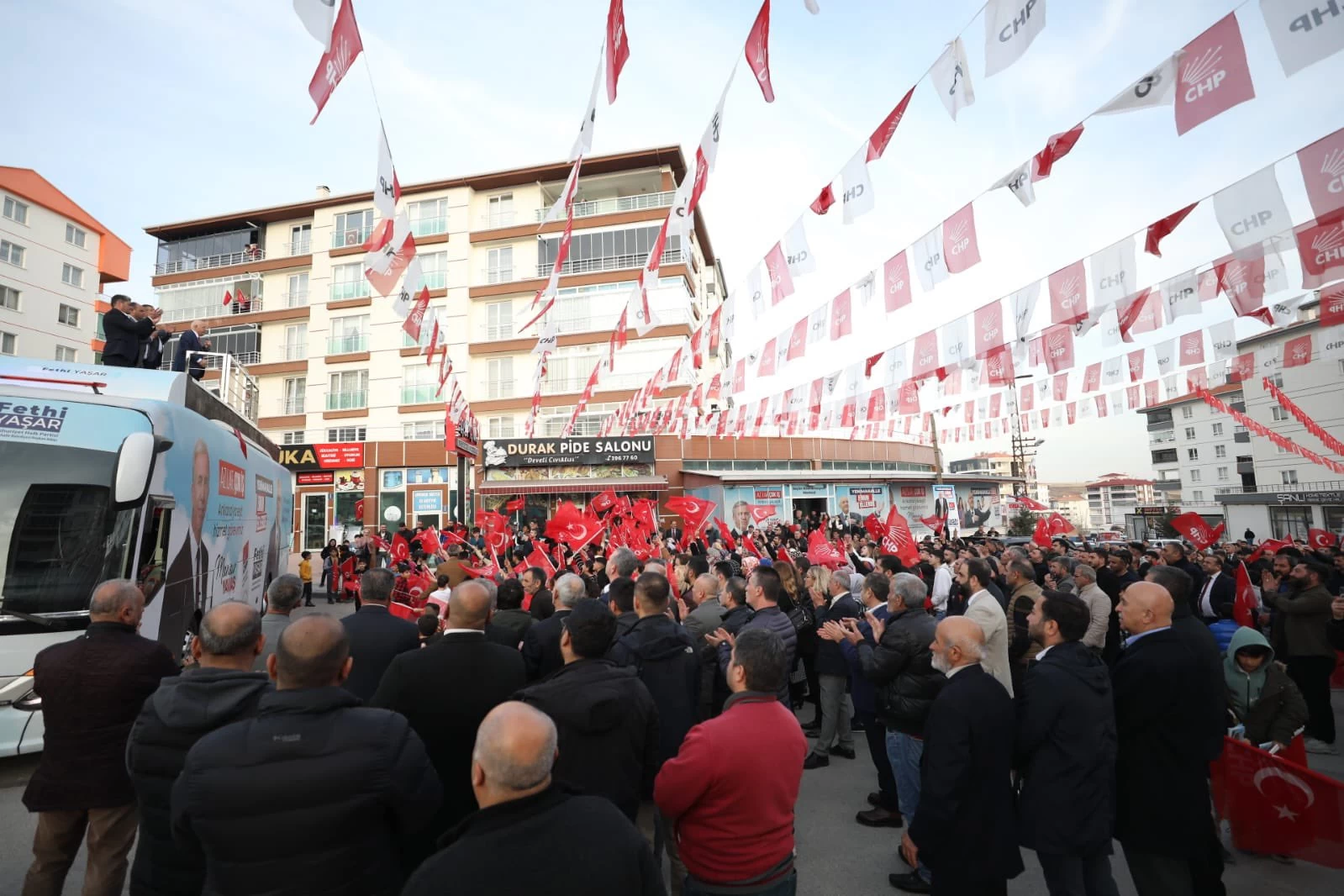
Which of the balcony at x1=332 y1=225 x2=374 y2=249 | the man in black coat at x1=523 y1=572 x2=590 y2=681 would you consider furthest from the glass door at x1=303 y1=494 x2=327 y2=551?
the man in black coat at x1=523 y1=572 x2=590 y2=681

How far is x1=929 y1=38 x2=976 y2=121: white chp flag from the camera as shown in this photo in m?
5.78

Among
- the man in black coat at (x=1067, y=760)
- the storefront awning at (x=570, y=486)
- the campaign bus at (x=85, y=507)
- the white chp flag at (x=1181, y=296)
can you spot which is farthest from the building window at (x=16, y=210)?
the white chp flag at (x=1181, y=296)

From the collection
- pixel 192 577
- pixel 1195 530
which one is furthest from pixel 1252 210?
pixel 192 577

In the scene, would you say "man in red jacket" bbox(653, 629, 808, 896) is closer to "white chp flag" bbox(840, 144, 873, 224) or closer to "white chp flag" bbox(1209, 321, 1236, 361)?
"white chp flag" bbox(840, 144, 873, 224)

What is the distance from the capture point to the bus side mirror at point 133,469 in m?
4.86

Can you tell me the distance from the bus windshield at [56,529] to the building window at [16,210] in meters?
43.3

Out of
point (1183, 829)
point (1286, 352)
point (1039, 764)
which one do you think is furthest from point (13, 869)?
point (1286, 352)

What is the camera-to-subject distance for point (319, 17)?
4.55m

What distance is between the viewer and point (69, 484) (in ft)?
17.6

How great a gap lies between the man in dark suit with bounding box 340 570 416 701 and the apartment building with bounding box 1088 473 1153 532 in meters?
69.6

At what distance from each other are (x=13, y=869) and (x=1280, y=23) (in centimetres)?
998

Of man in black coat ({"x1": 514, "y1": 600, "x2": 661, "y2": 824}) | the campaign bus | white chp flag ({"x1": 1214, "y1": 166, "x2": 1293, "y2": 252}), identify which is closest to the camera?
man in black coat ({"x1": 514, "y1": 600, "x2": 661, "y2": 824})

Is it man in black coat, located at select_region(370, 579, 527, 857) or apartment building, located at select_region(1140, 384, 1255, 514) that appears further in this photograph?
apartment building, located at select_region(1140, 384, 1255, 514)

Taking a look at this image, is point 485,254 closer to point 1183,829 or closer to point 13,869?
point 13,869
